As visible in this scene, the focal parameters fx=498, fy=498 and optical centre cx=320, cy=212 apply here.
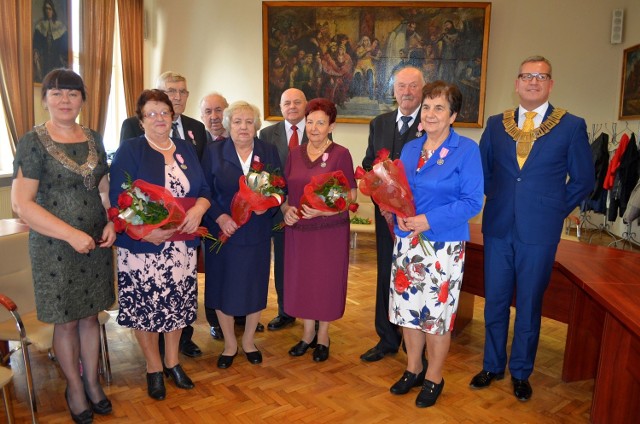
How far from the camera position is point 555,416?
8.84 feet

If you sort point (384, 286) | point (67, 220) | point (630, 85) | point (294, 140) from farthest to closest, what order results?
point (630, 85) < point (294, 140) < point (384, 286) < point (67, 220)

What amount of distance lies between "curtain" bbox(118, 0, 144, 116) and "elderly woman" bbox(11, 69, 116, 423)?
6.07 meters

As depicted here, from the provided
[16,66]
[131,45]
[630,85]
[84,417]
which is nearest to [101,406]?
[84,417]

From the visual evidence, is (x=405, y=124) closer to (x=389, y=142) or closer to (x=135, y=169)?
(x=389, y=142)

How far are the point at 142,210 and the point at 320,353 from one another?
1.61m

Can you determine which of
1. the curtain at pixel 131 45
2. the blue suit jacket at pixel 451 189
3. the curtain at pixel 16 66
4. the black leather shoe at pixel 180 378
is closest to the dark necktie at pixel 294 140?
the blue suit jacket at pixel 451 189

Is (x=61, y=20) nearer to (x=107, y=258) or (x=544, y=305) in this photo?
(x=107, y=258)

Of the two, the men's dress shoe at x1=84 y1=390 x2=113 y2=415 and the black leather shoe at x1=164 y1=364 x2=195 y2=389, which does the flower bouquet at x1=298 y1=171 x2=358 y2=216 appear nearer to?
the black leather shoe at x1=164 y1=364 x2=195 y2=389

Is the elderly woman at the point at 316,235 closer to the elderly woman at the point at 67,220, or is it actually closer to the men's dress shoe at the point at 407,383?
the men's dress shoe at the point at 407,383

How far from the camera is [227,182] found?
2.99 metres

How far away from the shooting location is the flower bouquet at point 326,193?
9.15 ft

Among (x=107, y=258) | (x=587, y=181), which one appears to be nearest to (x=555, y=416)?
(x=587, y=181)

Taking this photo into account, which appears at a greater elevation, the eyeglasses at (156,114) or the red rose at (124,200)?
the eyeglasses at (156,114)

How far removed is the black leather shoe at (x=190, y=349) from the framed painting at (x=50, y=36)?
462 cm
